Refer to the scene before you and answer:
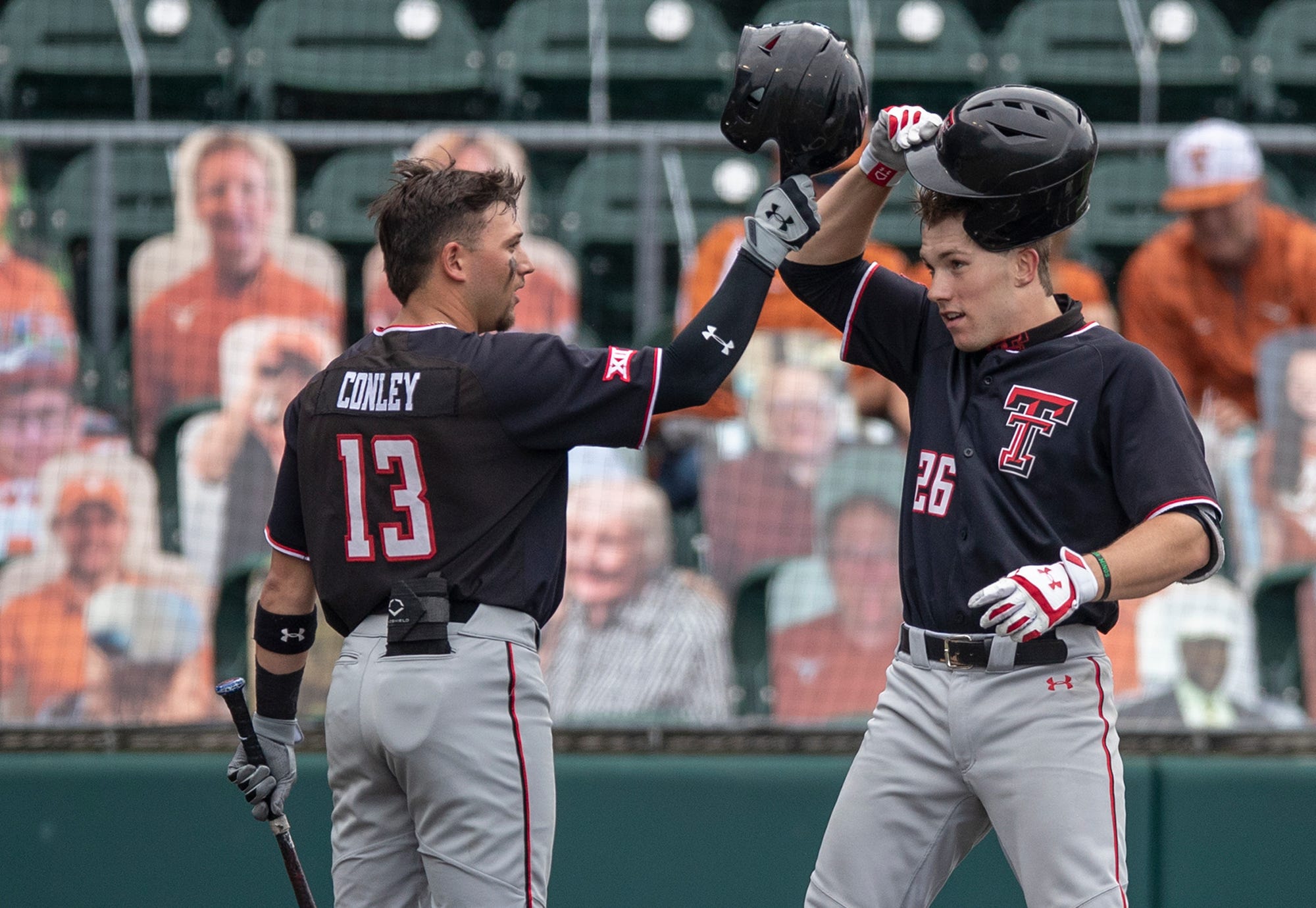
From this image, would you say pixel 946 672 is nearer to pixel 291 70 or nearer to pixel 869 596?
pixel 869 596

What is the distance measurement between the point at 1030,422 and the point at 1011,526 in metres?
0.17

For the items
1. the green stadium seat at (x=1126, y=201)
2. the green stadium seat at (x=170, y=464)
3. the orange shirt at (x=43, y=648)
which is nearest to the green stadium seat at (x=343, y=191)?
the green stadium seat at (x=170, y=464)

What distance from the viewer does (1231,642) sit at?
144 inches

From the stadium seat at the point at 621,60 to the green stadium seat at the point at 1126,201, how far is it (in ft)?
5.18

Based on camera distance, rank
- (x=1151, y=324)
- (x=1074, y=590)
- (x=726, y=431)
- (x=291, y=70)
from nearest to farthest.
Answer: (x=1074, y=590) → (x=726, y=431) → (x=1151, y=324) → (x=291, y=70)

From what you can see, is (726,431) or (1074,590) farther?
(726,431)

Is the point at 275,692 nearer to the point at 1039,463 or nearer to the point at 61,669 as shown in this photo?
the point at 61,669

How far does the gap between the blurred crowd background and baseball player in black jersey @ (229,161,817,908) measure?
0.58 meters

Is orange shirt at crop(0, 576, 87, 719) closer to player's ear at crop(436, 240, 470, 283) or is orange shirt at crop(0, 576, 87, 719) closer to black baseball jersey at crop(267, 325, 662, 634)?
black baseball jersey at crop(267, 325, 662, 634)

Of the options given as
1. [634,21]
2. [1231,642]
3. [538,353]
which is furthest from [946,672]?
[634,21]

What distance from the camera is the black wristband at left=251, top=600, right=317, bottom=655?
2.74m

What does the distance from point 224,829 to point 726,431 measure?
1.54 meters

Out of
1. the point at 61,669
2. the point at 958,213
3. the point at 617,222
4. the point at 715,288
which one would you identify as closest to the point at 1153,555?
the point at 958,213

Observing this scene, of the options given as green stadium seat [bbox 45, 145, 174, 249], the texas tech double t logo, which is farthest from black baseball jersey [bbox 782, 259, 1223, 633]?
green stadium seat [bbox 45, 145, 174, 249]
